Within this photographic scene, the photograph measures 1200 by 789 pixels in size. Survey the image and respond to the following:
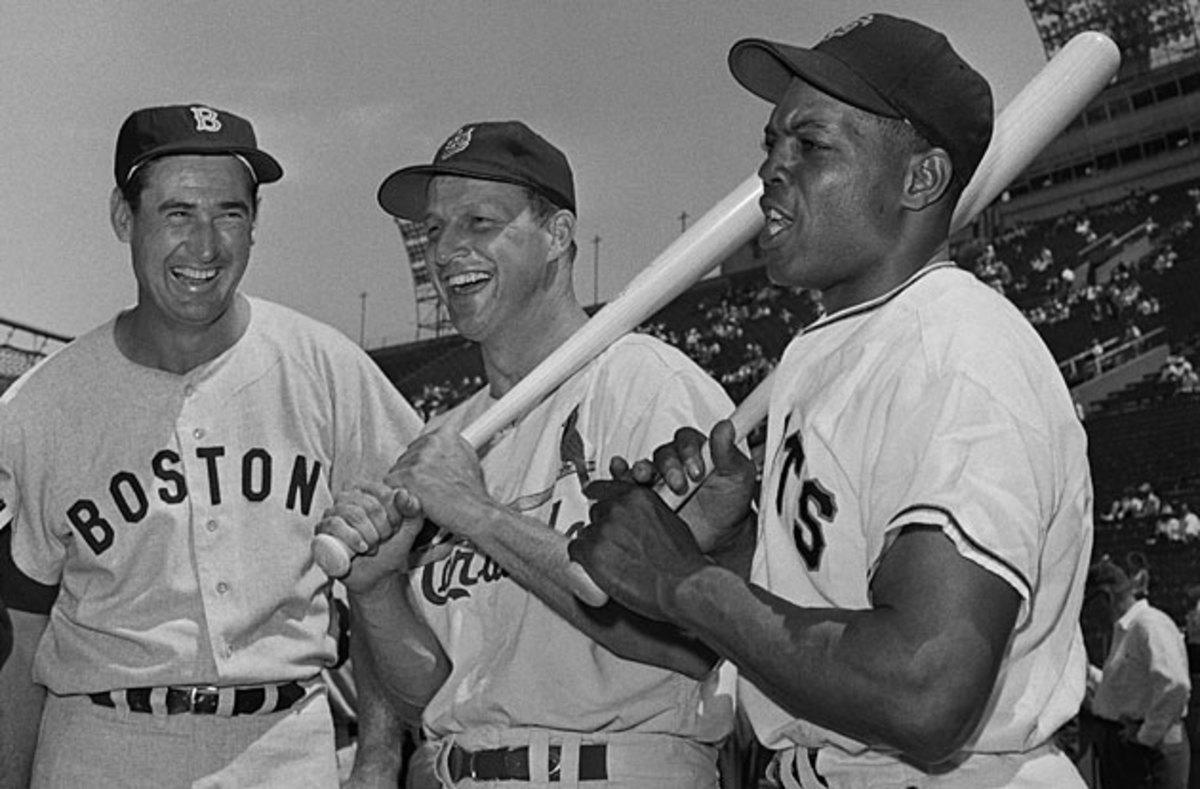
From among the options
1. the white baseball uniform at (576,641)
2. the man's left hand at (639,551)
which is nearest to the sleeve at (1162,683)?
the white baseball uniform at (576,641)

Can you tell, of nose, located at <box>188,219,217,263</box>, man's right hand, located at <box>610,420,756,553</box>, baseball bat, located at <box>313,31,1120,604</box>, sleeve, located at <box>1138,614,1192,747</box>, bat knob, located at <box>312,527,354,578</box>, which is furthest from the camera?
sleeve, located at <box>1138,614,1192,747</box>

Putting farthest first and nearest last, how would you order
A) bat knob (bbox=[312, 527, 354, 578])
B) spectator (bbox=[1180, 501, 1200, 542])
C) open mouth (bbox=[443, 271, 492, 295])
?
spectator (bbox=[1180, 501, 1200, 542]), open mouth (bbox=[443, 271, 492, 295]), bat knob (bbox=[312, 527, 354, 578])

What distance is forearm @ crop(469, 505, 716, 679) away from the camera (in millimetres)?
2469

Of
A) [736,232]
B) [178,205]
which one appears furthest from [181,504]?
[736,232]

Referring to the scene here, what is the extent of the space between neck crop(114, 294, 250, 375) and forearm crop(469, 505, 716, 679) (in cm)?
110

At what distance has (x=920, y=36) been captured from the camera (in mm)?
2104

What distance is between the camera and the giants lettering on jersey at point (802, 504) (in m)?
1.96

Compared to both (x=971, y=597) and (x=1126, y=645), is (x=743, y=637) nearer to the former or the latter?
(x=971, y=597)

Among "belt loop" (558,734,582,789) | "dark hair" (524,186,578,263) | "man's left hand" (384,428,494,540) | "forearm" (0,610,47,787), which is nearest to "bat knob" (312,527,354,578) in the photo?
"man's left hand" (384,428,494,540)

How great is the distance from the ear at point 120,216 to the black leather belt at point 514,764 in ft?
4.56

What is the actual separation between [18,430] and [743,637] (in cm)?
196

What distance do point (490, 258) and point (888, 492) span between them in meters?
1.36

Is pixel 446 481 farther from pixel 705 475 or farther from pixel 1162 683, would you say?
pixel 1162 683

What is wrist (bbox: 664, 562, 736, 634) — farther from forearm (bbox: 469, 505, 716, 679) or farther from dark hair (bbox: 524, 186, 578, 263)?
dark hair (bbox: 524, 186, 578, 263)
